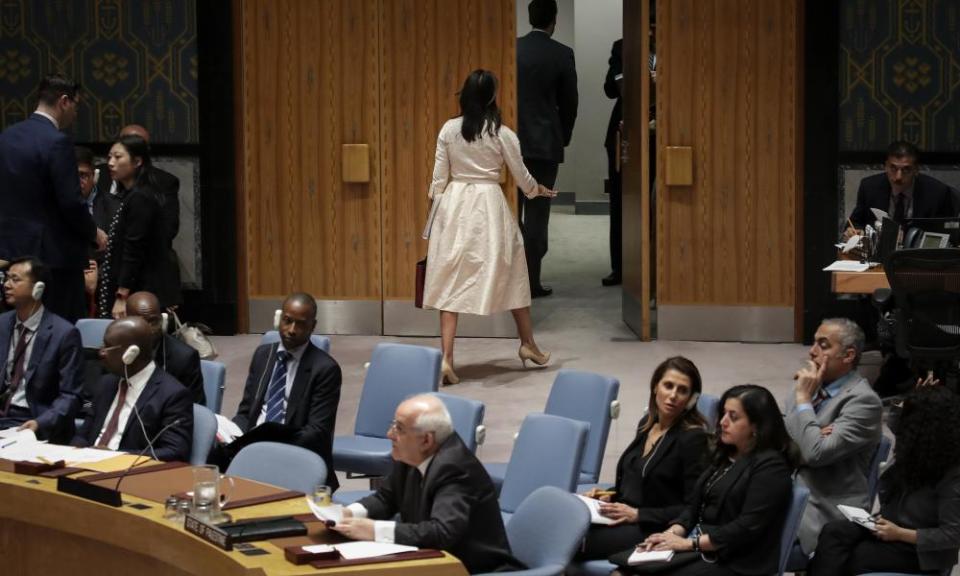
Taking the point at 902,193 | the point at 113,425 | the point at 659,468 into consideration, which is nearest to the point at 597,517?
the point at 659,468

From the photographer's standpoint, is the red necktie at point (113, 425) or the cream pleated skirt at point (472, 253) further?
the cream pleated skirt at point (472, 253)

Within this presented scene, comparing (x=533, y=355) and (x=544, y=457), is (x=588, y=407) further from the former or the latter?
(x=533, y=355)

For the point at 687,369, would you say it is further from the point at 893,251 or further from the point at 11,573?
the point at 893,251

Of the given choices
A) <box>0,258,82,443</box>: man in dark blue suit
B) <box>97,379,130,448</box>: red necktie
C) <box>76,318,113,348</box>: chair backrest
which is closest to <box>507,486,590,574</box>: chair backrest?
<box>97,379,130,448</box>: red necktie

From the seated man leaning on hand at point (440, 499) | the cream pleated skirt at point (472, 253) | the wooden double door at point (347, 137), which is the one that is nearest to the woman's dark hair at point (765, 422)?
the seated man leaning on hand at point (440, 499)

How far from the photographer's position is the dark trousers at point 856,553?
5.15 m

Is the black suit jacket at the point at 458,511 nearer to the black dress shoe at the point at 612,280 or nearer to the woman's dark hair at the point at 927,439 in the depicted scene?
the woman's dark hair at the point at 927,439

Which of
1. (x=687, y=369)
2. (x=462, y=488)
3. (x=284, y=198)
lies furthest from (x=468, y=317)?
(x=462, y=488)

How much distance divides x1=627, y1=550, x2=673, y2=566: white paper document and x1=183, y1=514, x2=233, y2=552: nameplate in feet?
4.68

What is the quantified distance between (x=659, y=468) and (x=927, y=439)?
37.7 inches

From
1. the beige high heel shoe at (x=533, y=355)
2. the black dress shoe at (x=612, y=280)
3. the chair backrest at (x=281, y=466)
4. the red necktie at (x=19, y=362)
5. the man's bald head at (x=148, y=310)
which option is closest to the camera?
the chair backrest at (x=281, y=466)

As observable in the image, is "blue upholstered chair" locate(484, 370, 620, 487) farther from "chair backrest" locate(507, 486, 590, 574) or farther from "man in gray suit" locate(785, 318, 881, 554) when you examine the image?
"chair backrest" locate(507, 486, 590, 574)

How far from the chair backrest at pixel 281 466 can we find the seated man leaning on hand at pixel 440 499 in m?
0.38

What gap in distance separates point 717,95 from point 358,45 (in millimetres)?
2490
